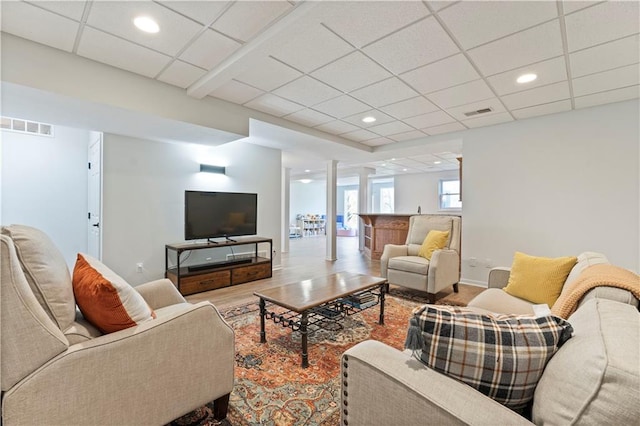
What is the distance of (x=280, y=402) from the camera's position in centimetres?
167

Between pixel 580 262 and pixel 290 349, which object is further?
pixel 290 349

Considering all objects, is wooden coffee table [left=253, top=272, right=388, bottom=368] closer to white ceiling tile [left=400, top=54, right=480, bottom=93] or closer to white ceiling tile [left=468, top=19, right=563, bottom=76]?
white ceiling tile [left=400, top=54, right=480, bottom=93]

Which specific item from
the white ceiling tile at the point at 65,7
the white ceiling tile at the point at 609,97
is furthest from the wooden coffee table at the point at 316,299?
the white ceiling tile at the point at 609,97

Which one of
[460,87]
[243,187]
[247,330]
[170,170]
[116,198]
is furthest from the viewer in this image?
[243,187]

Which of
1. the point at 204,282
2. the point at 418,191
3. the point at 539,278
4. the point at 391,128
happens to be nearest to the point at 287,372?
the point at 539,278

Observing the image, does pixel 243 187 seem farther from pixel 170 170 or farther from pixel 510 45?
pixel 510 45

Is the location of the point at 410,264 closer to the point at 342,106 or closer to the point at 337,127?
the point at 342,106

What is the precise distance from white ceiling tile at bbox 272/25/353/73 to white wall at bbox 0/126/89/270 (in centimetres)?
370

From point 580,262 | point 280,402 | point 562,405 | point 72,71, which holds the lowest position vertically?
point 280,402

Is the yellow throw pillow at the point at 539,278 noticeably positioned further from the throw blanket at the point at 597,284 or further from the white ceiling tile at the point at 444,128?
the white ceiling tile at the point at 444,128

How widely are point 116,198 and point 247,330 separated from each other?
8.44 feet

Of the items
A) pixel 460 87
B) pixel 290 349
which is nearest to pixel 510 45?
pixel 460 87

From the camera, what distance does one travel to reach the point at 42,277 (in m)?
1.13

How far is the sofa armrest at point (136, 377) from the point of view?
Result: 1.02 meters
